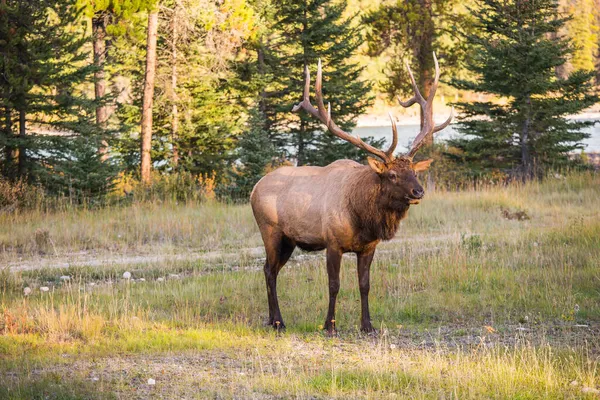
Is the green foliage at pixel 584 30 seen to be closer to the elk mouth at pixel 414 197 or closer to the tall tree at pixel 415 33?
the tall tree at pixel 415 33

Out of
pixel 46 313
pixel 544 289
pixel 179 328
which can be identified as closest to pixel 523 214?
pixel 544 289

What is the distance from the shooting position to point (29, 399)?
5.86 metres

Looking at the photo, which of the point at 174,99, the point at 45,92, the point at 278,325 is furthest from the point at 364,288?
the point at 174,99

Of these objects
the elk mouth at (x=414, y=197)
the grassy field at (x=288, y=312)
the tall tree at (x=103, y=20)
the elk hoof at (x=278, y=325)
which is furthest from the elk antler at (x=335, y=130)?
the tall tree at (x=103, y=20)

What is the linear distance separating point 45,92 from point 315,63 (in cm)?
877

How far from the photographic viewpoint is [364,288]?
27.9ft

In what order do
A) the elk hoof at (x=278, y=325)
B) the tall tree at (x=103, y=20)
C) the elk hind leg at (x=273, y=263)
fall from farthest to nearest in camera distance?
the tall tree at (x=103, y=20) < the elk hind leg at (x=273, y=263) < the elk hoof at (x=278, y=325)

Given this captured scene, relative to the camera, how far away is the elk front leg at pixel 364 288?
8492 mm

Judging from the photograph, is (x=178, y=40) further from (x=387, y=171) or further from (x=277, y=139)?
(x=387, y=171)

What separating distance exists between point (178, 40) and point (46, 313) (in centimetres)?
1748

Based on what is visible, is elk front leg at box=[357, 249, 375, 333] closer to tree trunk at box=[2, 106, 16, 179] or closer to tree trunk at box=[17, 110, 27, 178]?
tree trunk at box=[2, 106, 16, 179]

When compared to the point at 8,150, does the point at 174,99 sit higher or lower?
higher

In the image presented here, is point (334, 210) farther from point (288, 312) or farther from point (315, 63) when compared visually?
point (315, 63)

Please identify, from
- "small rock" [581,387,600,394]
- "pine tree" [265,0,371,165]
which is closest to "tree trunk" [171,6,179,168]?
"pine tree" [265,0,371,165]
